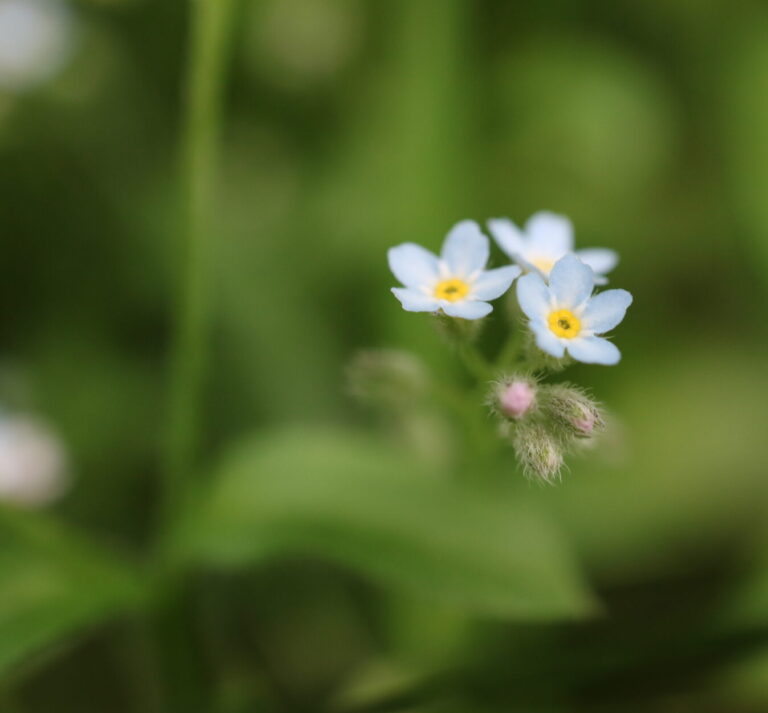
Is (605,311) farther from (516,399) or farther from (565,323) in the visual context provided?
(516,399)

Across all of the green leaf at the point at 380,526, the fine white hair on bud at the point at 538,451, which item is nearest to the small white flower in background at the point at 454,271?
the fine white hair on bud at the point at 538,451

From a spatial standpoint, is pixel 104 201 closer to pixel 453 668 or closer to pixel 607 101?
pixel 607 101

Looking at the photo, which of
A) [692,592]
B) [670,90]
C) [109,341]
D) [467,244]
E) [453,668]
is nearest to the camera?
[467,244]

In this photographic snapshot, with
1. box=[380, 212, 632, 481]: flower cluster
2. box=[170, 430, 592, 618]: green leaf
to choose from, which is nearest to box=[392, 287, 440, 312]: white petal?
box=[380, 212, 632, 481]: flower cluster

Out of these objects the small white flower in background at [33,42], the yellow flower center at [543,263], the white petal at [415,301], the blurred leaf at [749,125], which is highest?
the small white flower in background at [33,42]

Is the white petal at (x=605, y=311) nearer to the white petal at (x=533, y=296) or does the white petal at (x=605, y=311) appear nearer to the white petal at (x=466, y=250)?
the white petal at (x=533, y=296)

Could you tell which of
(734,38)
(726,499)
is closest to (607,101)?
(734,38)
